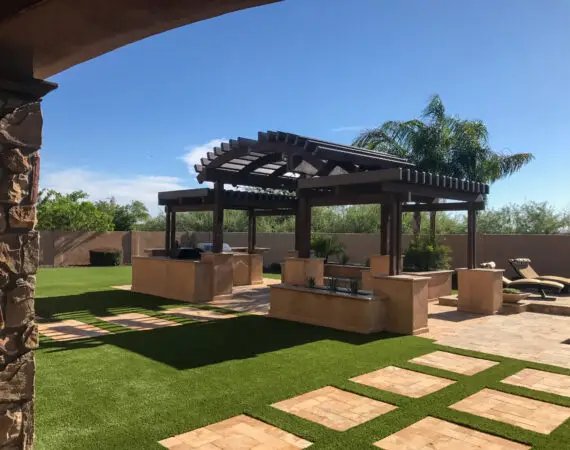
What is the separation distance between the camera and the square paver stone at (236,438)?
155 inches

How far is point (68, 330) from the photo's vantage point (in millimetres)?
8633

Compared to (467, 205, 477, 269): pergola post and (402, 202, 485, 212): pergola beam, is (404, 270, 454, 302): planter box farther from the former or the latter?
(467, 205, 477, 269): pergola post

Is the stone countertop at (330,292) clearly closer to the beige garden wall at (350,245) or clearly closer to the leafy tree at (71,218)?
the beige garden wall at (350,245)

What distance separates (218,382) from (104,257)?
2121 centimetres

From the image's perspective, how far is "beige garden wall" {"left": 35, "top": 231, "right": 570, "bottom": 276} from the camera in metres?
17.3

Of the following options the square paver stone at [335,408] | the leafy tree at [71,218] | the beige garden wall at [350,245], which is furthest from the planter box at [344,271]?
the leafy tree at [71,218]

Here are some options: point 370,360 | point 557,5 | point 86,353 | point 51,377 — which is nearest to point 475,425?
point 370,360

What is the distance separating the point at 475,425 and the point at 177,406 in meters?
2.96

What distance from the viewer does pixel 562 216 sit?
109 feet

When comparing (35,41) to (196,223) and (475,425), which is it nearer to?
(475,425)

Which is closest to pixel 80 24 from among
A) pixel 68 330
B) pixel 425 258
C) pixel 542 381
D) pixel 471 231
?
pixel 542 381

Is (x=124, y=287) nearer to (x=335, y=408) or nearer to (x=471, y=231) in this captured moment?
(x=471, y=231)

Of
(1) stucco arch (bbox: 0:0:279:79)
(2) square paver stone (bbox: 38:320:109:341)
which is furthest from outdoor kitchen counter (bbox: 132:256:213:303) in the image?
(1) stucco arch (bbox: 0:0:279:79)

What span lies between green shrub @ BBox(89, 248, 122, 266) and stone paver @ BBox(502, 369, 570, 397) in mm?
22508
